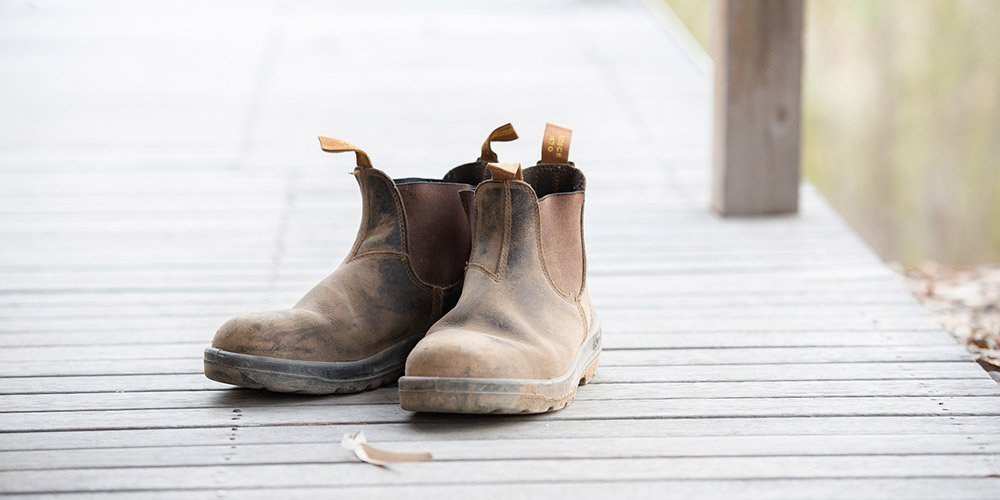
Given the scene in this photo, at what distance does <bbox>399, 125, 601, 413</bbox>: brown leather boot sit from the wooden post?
115 centimetres

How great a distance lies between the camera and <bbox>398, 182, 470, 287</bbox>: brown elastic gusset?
1728mm

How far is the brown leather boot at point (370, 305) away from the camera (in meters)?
1.63

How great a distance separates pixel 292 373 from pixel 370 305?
0.49 feet

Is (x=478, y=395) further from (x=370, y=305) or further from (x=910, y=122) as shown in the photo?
(x=910, y=122)

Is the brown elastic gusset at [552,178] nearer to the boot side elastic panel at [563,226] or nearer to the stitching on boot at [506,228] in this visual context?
the boot side elastic panel at [563,226]

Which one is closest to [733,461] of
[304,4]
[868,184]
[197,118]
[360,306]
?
[360,306]

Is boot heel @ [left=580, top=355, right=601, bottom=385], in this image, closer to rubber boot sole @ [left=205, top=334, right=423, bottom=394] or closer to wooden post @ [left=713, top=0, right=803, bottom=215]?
rubber boot sole @ [left=205, top=334, right=423, bottom=394]

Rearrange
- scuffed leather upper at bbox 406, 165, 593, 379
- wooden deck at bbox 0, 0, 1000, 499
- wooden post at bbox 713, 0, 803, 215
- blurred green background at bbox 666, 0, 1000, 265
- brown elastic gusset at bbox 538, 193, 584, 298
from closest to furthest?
wooden deck at bbox 0, 0, 1000, 499
scuffed leather upper at bbox 406, 165, 593, 379
brown elastic gusset at bbox 538, 193, 584, 298
wooden post at bbox 713, 0, 803, 215
blurred green background at bbox 666, 0, 1000, 265

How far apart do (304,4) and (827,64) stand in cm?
494

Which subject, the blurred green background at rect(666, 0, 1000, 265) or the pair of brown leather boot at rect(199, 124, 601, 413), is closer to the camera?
the pair of brown leather boot at rect(199, 124, 601, 413)

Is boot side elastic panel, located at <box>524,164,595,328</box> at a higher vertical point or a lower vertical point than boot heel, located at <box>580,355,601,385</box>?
higher

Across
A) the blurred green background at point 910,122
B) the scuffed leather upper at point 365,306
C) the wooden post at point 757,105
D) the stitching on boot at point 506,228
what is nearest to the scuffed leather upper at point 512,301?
the stitching on boot at point 506,228

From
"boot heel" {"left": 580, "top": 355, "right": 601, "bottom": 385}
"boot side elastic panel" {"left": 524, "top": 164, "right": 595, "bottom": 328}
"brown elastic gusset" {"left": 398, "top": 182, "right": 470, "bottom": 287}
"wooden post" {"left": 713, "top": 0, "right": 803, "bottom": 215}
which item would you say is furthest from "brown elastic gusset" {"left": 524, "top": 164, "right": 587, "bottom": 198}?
"wooden post" {"left": 713, "top": 0, "right": 803, "bottom": 215}

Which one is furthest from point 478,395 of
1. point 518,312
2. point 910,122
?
point 910,122
